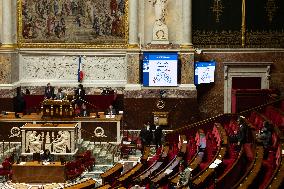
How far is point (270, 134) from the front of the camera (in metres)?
16.7

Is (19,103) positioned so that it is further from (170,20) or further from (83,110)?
(170,20)

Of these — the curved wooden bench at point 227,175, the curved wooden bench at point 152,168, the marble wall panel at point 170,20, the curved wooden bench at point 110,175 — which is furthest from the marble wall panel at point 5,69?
the curved wooden bench at point 227,175

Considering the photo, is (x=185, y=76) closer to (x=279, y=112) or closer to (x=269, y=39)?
(x=269, y=39)

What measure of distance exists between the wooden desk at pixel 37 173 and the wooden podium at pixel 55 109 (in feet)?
17.0

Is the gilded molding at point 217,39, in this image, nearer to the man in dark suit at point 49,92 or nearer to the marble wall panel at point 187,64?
the marble wall panel at point 187,64

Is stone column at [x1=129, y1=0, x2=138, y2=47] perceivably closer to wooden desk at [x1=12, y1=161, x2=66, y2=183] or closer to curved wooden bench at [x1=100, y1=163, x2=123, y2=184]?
wooden desk at [x1=12, y1=161, x2=66, y2=183]

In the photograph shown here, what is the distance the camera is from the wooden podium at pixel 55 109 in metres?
23.4

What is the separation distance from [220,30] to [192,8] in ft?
5.45

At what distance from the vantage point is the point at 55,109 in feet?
76.6

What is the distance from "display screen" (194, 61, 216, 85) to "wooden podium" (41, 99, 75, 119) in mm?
6268

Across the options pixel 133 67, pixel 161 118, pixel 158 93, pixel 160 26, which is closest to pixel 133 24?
pixel 160 26

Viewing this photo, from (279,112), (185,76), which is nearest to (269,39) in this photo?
(185,76)

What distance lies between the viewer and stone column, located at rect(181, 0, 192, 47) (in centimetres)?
2616

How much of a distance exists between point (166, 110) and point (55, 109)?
214 inches
